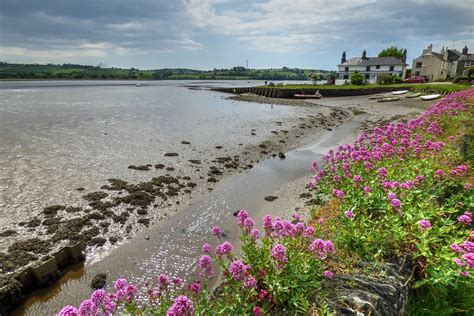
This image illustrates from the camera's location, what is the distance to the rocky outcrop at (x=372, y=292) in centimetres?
357

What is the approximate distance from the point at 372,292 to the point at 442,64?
98.4 metres

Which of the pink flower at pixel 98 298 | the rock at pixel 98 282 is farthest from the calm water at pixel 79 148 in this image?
the pink flower at pixel 98 298

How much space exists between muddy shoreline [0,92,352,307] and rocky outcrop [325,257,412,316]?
24.3 ft

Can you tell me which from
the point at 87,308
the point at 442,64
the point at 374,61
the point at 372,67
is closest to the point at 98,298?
the point at 87,308

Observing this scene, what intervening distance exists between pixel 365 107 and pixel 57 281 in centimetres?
4720

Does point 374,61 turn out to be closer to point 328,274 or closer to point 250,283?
point 328,274

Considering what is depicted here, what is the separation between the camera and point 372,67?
97.0 metres

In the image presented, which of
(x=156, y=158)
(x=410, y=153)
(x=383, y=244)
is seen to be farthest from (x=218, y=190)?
(x=383, y=244)

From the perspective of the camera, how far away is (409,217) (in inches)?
196

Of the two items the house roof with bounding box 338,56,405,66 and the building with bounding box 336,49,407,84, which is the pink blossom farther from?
the house roof with bounding box 338,56,405,66

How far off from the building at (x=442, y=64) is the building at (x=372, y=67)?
297 inches

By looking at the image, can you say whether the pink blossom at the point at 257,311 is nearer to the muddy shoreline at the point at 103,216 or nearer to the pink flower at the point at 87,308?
the pink flower at the point at 87,308

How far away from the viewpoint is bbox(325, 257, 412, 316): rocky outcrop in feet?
11.7

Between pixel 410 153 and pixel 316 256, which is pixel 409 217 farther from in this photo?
pixel 410 153
